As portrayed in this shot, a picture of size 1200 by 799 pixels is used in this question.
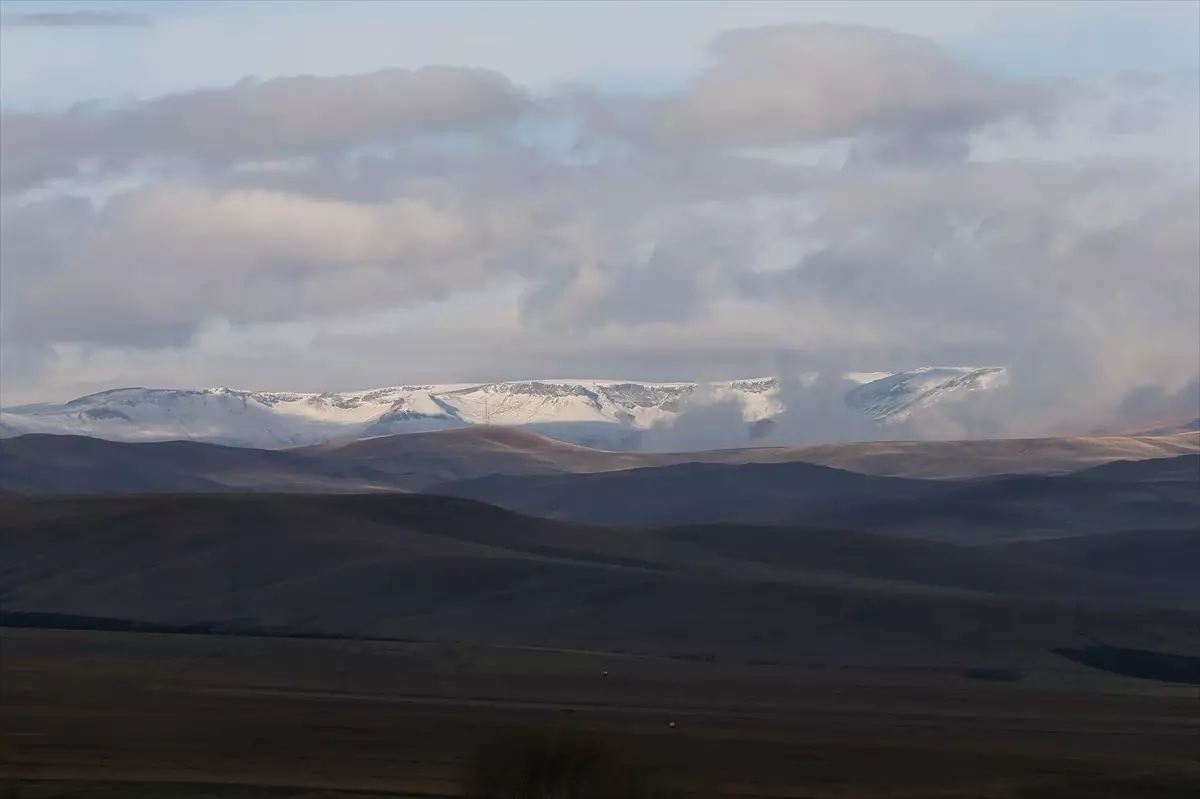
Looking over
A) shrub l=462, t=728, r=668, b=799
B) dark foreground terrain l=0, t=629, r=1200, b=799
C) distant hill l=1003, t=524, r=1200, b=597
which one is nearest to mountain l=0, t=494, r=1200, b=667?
distant hill l=1003, t=524, r=1200, b=597

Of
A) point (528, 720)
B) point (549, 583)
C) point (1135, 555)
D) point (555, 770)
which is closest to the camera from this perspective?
point (555, 770)

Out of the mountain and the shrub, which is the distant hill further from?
the shrub

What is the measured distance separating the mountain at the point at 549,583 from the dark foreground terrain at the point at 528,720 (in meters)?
8.46

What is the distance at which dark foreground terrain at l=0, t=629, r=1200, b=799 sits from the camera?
55469mm

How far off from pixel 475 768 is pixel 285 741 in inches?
870

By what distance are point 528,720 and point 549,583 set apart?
5619 centimetres

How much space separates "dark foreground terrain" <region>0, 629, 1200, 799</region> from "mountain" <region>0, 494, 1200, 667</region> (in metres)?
→ 8.46

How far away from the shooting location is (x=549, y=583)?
124750 mm

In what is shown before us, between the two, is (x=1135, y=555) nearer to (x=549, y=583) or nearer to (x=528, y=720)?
(x=549, y=583)

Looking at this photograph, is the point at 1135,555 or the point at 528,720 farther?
the point at 1135,555

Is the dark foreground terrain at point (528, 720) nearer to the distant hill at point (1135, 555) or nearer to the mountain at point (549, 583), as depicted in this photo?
the mountain at point (549, 583)

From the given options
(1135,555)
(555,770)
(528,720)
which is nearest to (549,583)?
(528,720)

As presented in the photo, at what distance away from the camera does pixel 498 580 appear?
125562 millimetres

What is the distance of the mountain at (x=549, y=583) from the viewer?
11375cm
